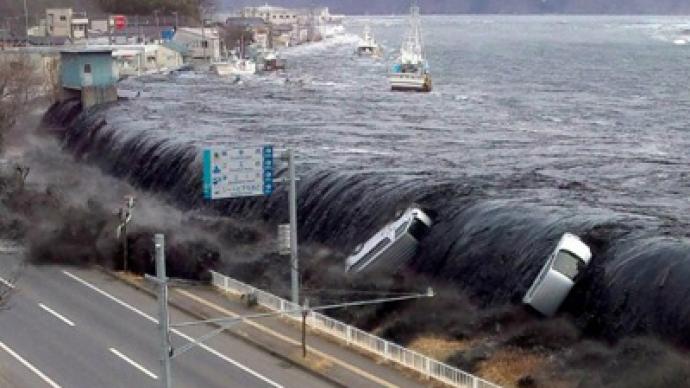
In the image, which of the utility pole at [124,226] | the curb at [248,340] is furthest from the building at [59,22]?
the curb at [248,340]

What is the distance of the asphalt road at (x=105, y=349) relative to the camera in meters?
23.2

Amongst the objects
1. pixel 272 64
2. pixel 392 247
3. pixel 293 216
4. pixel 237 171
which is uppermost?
pixel 237 171

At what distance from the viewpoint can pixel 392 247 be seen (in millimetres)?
32094

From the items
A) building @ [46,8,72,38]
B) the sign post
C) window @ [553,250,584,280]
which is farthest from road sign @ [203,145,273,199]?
building @ [46,8,72,38]

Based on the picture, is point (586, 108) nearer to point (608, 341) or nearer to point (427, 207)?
point (427, 207)

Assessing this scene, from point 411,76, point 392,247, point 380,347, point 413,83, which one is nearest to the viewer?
point 380,347

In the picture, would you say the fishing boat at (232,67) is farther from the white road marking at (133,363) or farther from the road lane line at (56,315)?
the white road marking at (133,363)

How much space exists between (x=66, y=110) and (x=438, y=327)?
1773 inches

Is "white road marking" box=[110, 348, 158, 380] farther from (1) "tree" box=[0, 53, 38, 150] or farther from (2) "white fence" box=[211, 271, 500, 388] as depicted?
(1) "tree" box=[0, 53, 38, 150]

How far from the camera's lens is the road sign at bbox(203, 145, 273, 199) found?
2480cm

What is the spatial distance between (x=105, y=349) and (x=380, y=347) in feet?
22.0

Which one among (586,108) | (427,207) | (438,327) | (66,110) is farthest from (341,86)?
(438,327)

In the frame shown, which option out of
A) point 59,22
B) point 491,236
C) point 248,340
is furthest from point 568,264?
point 59,22

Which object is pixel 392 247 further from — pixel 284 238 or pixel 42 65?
pixel 42 65
